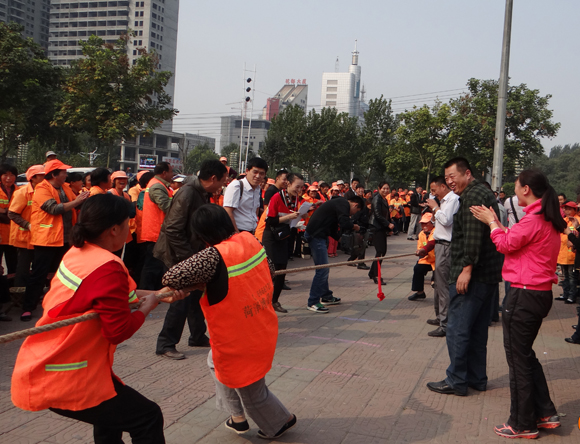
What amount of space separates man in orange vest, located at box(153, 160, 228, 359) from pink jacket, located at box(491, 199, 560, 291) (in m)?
2.70

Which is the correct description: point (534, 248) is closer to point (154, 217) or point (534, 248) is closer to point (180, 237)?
point (180, 237)

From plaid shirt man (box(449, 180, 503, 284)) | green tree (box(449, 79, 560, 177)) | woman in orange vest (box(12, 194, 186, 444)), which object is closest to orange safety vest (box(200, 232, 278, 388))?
woman in orange vest (box(12, 194, 186, 444))

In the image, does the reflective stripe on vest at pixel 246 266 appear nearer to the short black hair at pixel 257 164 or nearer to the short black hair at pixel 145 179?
the short black hair at pixel 257 164

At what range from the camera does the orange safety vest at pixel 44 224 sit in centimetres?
620

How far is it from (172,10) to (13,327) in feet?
460

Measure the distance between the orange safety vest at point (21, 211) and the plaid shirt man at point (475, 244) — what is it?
5036 mm

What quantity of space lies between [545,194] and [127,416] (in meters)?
3.05

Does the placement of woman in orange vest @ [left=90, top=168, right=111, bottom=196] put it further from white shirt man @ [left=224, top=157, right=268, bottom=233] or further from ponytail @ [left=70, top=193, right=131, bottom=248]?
ponytail @ [left=70, top=193, right=131, bottom=248]

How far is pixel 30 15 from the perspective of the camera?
129 metres

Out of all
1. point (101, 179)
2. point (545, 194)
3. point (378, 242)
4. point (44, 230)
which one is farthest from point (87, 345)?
point (378, 242)

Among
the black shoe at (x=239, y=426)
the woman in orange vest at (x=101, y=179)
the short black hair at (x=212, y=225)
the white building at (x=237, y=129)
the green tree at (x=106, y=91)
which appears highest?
the white building at (x=237, y=129)

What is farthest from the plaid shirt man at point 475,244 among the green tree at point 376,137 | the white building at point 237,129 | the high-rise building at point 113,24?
the white building at point 237,129

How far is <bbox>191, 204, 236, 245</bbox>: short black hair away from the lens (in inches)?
127

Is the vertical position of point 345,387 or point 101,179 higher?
point 101,179
